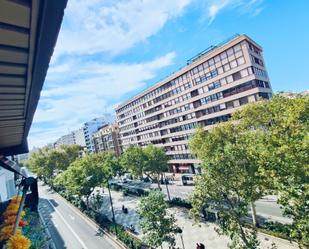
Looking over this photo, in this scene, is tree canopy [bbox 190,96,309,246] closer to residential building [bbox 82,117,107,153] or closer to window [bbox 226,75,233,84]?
window [bbox 226,75,233,84]

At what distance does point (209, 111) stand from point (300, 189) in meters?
38.3

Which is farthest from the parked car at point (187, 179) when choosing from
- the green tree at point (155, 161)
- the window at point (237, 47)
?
the window at point (237, 47)

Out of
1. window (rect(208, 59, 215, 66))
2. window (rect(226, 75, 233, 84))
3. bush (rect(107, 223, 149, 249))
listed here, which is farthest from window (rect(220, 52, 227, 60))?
bush (rect(107, 223, 149, 249))

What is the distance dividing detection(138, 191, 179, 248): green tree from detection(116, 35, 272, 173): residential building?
25764mm

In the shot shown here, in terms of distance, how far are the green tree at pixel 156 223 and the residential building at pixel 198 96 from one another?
84.5 feet

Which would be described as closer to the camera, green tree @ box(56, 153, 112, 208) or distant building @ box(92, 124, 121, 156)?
green tree @ box(56, 153, 112, 208)

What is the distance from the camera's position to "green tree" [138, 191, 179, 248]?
21.0 m

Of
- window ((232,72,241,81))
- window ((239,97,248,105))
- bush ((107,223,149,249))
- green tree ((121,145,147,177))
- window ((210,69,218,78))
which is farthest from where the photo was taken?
window ((210,69,218,78))

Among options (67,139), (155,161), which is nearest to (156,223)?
(155,161)

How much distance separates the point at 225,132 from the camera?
3378 centimetres

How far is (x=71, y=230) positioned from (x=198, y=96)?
3275 centimetres

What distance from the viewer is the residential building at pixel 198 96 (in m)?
42.6

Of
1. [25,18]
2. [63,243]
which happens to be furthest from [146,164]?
[25,18]

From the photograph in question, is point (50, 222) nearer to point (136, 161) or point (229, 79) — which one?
point (136, 161)
